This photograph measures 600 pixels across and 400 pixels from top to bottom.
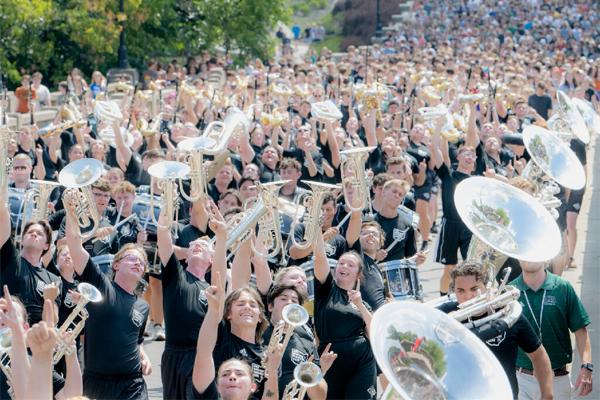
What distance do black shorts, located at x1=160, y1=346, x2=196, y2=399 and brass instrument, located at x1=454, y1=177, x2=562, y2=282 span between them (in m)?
1.87

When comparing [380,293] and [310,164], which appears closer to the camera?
[380,293]

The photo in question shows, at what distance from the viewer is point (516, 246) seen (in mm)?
7816

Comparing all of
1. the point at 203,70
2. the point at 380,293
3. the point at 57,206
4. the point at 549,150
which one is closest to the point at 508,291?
the point at 380,293

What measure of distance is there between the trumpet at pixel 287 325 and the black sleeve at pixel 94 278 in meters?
1.39

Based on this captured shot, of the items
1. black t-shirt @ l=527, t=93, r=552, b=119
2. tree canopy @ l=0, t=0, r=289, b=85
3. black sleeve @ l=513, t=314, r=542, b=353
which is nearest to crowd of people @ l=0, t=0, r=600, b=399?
black sleeve @ l=513, t=314, r=542, b=353

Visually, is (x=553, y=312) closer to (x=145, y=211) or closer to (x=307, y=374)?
(x=307, y=374)

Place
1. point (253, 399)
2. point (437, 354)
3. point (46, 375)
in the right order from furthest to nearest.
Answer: point (253, 399) → point (437, 354) → point (46, 375)

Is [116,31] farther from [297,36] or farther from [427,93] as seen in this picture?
[297,36]

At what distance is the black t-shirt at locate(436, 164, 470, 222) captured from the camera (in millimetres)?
12555

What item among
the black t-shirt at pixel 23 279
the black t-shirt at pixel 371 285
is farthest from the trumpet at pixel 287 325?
the black t-shirt at pixel 23 279

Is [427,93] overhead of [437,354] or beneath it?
beneath

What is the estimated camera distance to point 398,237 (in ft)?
33.6

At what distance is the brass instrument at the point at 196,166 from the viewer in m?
9.60

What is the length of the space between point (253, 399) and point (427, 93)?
13.3 metres
